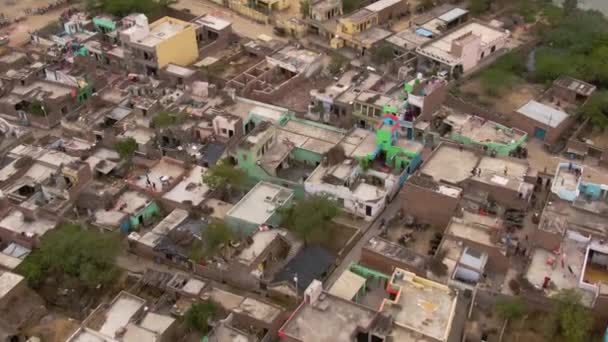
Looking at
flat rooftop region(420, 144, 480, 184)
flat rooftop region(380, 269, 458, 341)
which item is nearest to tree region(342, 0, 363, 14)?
flat rooftop region(420, 144, 480, 184)

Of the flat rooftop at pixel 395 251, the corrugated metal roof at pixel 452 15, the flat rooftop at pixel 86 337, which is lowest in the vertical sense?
the flat rooftop at pixel 86 337

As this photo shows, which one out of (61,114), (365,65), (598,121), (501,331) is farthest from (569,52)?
(61,114)

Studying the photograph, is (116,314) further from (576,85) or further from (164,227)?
(576,85)

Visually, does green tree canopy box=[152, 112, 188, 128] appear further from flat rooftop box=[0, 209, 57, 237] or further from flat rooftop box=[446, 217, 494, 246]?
flat rooftop box=[446, 217, 494, 246]

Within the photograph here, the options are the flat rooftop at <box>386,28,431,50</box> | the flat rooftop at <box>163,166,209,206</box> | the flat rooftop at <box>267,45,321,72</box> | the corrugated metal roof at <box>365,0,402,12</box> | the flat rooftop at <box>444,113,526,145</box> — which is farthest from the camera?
the corrugated metal roof at <box>365,0,402,12</box>

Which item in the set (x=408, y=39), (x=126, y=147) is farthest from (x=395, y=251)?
(x=408, y=39)

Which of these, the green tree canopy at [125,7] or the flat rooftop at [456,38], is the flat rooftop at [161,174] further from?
the green tree canopy at [125,7]

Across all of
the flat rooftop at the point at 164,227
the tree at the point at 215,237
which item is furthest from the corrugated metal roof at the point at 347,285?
the flat rooftop at the point at 164,227
